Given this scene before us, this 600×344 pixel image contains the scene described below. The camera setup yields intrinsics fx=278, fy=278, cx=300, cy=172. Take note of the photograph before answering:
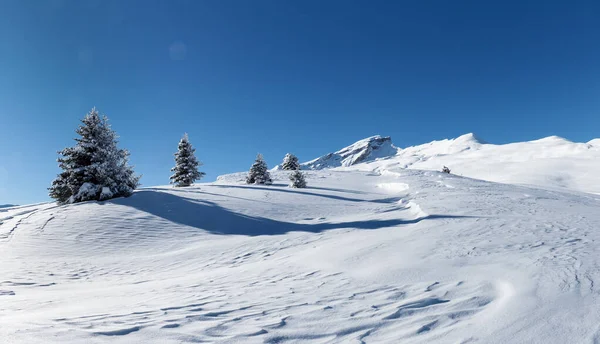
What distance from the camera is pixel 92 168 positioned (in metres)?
16.0

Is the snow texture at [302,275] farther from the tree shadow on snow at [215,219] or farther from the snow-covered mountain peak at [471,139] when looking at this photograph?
the snow-covered mountain peak at [471,139]

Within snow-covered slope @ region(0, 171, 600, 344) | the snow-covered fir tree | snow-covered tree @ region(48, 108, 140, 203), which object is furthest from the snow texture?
the snow-covered fir tree

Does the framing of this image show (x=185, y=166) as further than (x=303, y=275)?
Yes

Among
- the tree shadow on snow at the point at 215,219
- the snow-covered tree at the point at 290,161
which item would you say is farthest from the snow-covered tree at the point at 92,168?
the snow-covered tree at the point at 290,161

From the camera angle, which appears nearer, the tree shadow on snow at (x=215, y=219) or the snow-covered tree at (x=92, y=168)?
the tree shadow on snow at (x=215, y=219)

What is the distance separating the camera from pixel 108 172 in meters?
16.6

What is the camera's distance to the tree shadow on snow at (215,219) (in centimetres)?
1184

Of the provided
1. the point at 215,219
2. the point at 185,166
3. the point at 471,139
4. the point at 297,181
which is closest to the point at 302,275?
the point at 215,219

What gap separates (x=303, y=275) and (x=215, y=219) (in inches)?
337

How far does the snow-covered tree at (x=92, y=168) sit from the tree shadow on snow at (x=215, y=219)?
1.53 m

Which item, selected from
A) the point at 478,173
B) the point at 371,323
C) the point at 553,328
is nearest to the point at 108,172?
the point at 371,323

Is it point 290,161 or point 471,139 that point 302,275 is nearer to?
point 290,161

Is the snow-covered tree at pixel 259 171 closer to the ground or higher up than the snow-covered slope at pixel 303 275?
higher up

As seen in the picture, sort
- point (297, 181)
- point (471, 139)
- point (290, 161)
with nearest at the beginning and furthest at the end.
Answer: point (297, 181), point (290, 161), point (471, 139)
